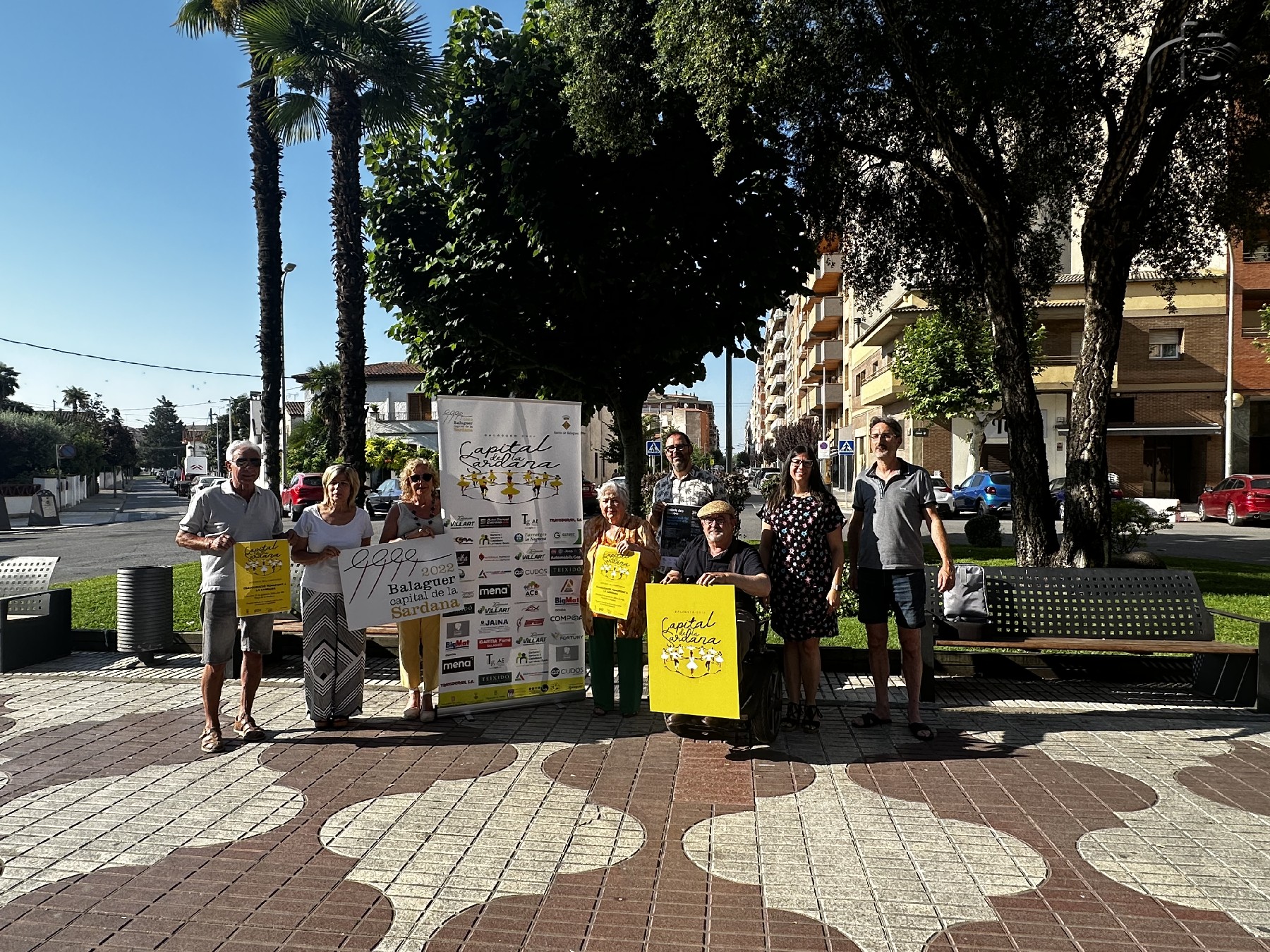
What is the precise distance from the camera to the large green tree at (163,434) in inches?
6206

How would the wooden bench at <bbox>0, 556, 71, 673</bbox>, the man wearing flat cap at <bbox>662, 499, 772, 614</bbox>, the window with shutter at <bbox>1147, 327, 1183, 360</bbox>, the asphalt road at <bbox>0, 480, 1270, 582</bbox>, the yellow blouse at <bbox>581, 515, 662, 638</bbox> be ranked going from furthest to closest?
the window with shutter at <bbox>1147, 327, 1183, 360</bbox> → the asphalt road at <bbox>0, 480, 1270, 582</bbox> → the wooden bench at <bbox>0, 556, 71, 673</bbox> → the yellow blouse at <bbox>581, 515, 662, 638</bbox> → the man wearing flat cap at <bbox>662, 499, 772, 614</bbox>

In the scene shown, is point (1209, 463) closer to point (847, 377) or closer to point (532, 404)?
point (847, 377)

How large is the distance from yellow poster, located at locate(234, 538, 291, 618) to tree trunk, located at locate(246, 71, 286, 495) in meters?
13.9

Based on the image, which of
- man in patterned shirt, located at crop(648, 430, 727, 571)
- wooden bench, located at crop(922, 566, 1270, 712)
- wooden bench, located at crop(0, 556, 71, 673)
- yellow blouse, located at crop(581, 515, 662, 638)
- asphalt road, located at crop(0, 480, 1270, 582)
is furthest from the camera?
asphalt road, located at crop(0, 480, 1270, 582)

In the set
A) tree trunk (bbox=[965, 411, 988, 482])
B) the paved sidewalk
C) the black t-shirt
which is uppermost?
tree trunk (bbox=[965, 411, 988, 482])

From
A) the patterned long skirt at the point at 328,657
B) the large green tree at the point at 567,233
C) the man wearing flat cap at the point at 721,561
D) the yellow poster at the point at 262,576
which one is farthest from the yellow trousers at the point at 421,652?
the large green tree at the point at 567,233

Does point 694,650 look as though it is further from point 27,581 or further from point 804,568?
point 27,581

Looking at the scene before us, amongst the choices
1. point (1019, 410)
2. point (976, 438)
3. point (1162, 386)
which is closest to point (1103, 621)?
point (1019, 410)

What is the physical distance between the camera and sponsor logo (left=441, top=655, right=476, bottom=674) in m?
6.35

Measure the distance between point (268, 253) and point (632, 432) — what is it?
1128 cm

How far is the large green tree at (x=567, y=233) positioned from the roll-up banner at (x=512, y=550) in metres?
4.17

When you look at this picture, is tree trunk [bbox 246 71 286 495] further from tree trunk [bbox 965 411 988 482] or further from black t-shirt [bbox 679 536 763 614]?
tree trunk [bbox 965 411 988 482]

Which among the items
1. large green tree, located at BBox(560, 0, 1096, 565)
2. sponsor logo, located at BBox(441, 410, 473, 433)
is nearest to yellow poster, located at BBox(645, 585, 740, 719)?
sponsor logo, located at BBox(441, 410, 473, 433)

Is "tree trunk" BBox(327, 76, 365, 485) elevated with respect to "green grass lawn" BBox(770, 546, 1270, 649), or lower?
elevated
